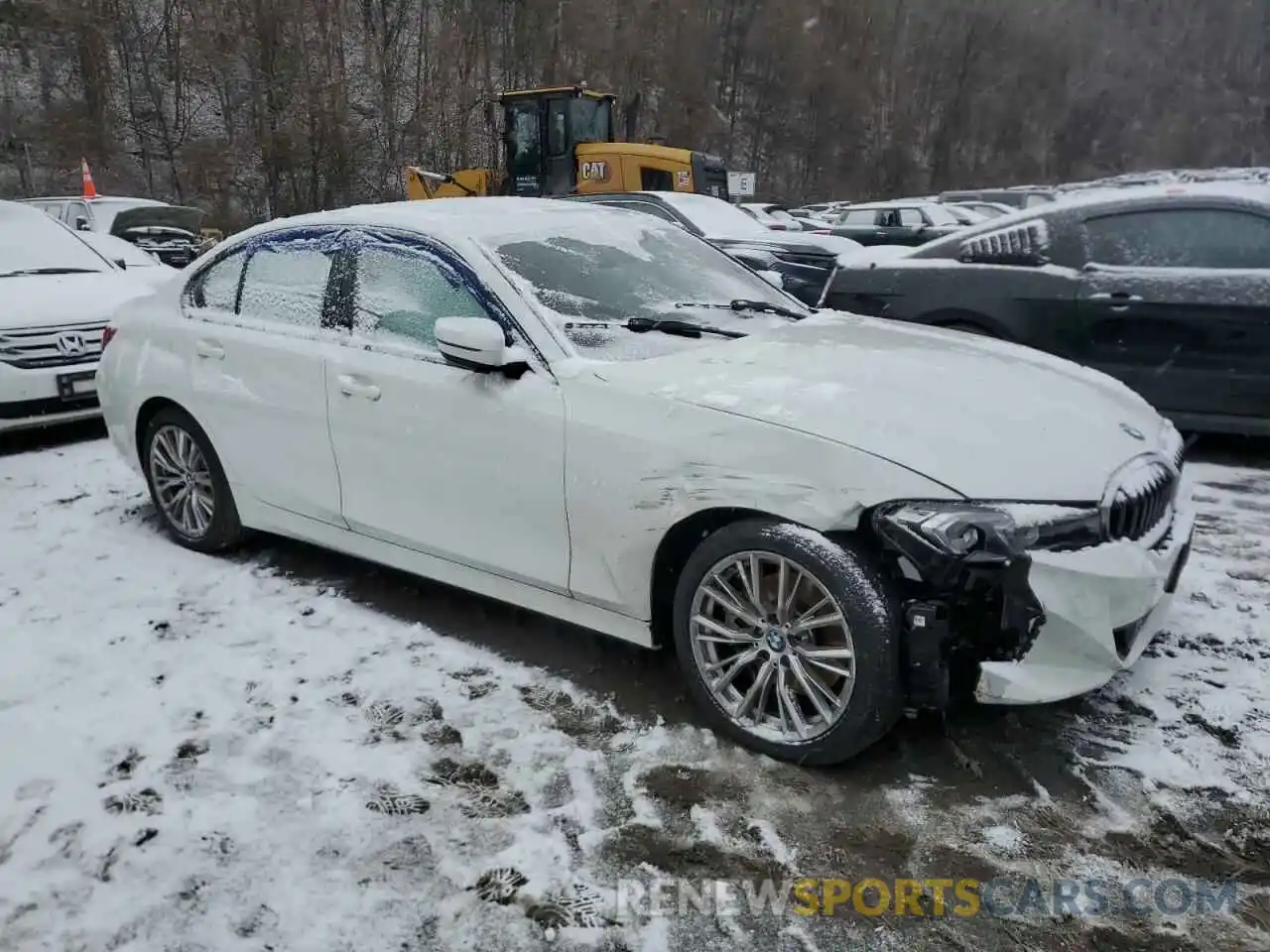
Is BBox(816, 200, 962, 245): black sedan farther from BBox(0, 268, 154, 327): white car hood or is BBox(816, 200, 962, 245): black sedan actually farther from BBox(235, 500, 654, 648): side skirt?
BBox(235, 500, 654, 648): side skirt

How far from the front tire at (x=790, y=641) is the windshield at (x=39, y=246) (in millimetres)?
6407

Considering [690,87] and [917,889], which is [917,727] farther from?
[690,87]

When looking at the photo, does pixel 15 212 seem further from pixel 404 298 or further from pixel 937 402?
pixel 937 402

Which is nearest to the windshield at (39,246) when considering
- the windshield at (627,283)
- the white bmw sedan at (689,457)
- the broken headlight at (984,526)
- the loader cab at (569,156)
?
the white bmw sedan at (689,457)

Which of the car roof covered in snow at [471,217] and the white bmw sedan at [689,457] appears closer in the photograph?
Answer: the white bmw sedan at [689,457]

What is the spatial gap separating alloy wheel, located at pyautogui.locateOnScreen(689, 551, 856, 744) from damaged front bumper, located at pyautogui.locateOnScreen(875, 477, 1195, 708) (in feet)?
0.71

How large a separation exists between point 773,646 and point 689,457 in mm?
586

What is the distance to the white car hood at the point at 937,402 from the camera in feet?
8.64

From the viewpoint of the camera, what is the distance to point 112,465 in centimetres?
596

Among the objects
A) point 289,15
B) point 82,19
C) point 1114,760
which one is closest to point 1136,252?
point 1114,760

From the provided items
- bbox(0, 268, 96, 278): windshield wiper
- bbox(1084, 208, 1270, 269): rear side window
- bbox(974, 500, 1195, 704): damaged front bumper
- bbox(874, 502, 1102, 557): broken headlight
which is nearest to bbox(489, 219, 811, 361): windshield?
bbox(874, 502, 1102, 557): broken headlight

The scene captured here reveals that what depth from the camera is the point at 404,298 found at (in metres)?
3.62

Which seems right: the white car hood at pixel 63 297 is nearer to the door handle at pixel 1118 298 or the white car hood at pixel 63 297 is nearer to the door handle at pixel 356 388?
the door handle at pixel 356 388

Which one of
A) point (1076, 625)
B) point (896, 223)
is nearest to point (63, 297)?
point (1076, 625)
